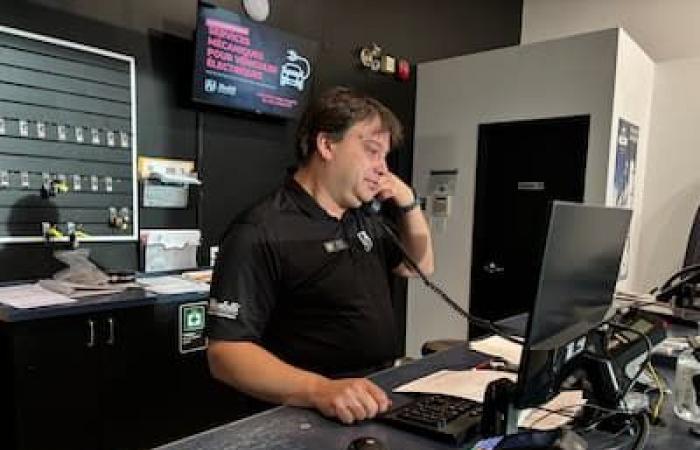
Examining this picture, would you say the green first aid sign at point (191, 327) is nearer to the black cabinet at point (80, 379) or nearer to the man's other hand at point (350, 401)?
the black cabinet at point (80, 379)

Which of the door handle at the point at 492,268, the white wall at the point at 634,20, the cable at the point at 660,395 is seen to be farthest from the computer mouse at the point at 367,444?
the white wall at the point at 634,20

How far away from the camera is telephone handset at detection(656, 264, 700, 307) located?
2.23 m

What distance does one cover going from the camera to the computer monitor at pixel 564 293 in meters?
0.81

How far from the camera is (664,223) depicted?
13.7 feet

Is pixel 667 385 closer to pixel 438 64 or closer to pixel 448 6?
pixel 438 64

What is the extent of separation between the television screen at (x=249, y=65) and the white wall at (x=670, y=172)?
2.75 m

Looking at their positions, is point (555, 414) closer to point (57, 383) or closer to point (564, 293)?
point (564, 293)

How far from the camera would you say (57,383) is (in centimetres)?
216

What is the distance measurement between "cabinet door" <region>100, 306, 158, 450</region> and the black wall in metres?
0.58

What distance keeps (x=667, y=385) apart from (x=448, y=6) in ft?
14.0

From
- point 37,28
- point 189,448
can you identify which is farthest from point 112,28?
point 189,448

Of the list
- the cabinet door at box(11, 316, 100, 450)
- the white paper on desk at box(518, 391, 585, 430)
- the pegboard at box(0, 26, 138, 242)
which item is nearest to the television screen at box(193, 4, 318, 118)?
the pegboard at box(0, 26, 138, 242)

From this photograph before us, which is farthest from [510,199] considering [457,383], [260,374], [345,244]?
[260,374]

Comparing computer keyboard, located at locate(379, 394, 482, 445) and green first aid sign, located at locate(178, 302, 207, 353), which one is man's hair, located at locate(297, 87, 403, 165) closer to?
computer keyboard, located at locate(379, 394, 482, 445)
